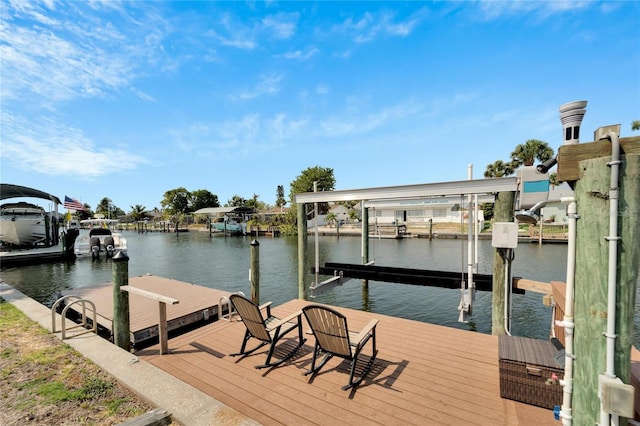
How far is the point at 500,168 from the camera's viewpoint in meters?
35.0

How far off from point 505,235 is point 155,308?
299 inches

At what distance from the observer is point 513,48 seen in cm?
781

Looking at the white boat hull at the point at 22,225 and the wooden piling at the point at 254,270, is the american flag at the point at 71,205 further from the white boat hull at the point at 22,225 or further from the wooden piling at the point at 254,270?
the wooden piling at the point at 254,270

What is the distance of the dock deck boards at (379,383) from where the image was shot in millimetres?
2932

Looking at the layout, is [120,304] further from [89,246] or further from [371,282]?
[89,246]

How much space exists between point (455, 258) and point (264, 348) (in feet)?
63.5

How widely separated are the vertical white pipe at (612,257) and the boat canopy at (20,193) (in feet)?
93.1

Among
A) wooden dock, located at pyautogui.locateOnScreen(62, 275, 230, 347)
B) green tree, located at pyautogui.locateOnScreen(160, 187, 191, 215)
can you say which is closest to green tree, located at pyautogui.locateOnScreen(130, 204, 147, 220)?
green tree, located at pyautogui.locateOnScreen(160, 187, 191, 215)

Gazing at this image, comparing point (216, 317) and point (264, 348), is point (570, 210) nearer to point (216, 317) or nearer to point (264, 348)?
point (264, 348)

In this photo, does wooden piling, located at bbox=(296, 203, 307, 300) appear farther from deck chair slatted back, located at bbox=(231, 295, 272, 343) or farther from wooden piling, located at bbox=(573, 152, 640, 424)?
wooden piling, located at bbox=(573, 152, 640, 424)

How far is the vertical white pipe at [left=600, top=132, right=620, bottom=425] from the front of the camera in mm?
1670

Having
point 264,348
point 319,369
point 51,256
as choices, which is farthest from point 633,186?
point 51,256

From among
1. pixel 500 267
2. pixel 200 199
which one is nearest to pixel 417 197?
pixel 500 267

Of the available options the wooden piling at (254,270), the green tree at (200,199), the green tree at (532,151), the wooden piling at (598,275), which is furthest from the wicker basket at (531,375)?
the green tree at (200,199)
